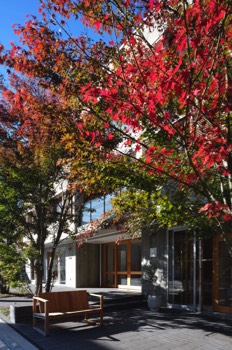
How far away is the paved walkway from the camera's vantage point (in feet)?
26.1

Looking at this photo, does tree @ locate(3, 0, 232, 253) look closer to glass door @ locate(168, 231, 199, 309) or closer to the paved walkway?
the paved walkway

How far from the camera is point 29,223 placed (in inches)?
498

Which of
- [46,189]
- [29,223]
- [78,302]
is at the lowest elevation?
[78,302]

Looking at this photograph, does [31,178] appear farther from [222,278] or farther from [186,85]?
[186,85]

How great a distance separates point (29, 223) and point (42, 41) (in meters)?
7.38

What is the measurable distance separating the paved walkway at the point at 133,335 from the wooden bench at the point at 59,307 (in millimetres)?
372

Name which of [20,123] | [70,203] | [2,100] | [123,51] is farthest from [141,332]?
[2,100]

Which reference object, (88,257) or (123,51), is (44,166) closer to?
(123,51)

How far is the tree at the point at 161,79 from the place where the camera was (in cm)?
457

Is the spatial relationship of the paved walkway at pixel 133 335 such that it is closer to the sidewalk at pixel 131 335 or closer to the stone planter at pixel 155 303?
the sidewalk at pixel 131 335

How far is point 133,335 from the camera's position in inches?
350

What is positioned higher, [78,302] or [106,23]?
[106,23]

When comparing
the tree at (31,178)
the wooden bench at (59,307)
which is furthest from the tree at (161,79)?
the wooden bench at (59,307)

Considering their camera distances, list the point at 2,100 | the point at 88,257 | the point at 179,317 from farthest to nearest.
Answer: the point at 88,257, the point at 2,100, the point at 179,317
